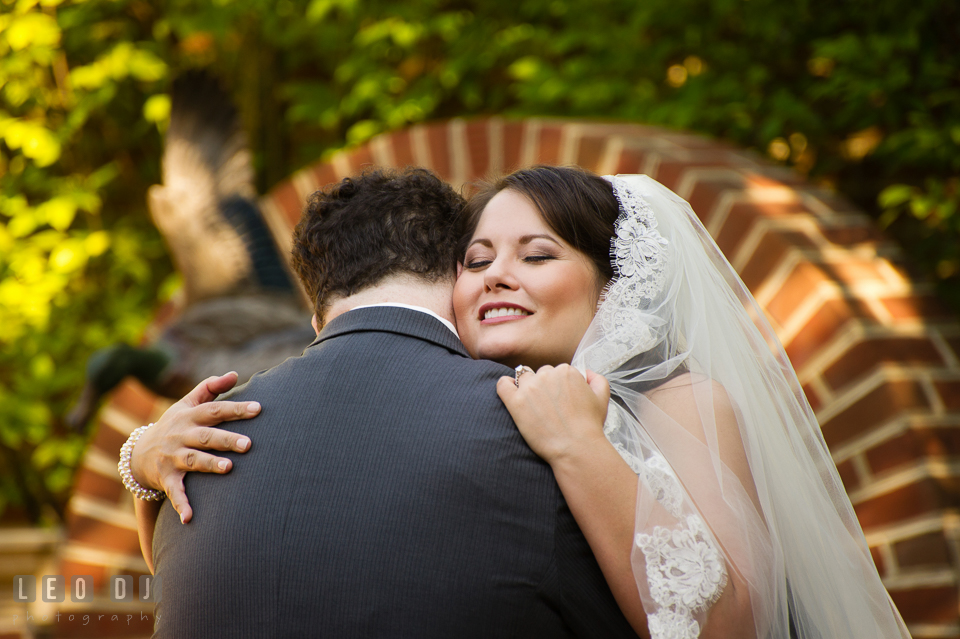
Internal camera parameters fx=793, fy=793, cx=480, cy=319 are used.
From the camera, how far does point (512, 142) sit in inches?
127

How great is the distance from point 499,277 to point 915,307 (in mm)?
1582

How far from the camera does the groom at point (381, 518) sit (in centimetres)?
123

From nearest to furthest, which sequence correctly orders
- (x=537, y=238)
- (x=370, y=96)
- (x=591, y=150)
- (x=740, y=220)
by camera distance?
(x=537, y=238)
(x=740, y=220)
(x=591, y=150)
(x=370, y=96)

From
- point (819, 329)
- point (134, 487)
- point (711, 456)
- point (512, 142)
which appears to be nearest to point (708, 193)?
point (819, 329)

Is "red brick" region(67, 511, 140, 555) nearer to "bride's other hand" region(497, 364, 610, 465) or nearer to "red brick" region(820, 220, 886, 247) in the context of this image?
"bride's other hand" region(497, 364, 610, 465)

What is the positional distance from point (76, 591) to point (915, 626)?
3165 millimetres

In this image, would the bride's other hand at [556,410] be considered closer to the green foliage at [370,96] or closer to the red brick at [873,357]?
the red brick at [873,357]

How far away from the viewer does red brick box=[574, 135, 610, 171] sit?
298cm

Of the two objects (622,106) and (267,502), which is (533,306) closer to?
(267,502)

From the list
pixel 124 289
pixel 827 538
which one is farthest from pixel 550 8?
pixel 827 538

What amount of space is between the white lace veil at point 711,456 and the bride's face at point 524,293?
0.07m

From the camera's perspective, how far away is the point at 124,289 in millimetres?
5656

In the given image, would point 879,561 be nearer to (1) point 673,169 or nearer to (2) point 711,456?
(2) point 711,456

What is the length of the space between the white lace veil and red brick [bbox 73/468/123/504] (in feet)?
8.62
